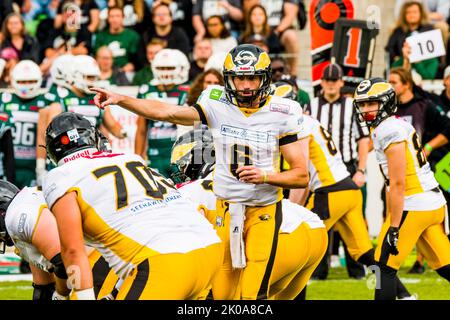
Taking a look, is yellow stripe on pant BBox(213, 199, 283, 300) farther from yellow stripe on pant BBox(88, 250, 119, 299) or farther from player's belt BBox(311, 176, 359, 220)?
player's belt BBox(311, 176, 359, 220)

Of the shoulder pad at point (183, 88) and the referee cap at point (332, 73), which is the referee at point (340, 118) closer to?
the referee cap at point (332, 73)

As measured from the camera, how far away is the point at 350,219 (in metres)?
8.89

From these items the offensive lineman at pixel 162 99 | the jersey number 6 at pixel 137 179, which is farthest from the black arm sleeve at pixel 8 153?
→ the jersey number 6 at pixel 137 179

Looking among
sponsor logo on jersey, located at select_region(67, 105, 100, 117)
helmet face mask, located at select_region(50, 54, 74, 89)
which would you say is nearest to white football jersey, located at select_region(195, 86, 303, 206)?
sponsor logo on jersey, located at select_region(67, 105, 100, 117)

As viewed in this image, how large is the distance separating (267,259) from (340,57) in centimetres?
460

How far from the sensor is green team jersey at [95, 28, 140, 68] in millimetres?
13461

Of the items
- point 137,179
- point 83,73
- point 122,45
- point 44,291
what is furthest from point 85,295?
point 122,45

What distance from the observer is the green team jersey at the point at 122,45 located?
1346 centimetres

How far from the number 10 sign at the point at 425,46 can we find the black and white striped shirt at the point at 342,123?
4.74ft

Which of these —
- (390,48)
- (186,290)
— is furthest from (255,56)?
(390,48)

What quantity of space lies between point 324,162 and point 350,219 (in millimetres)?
511

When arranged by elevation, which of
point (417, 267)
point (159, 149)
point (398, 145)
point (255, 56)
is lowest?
point (417, 267)
